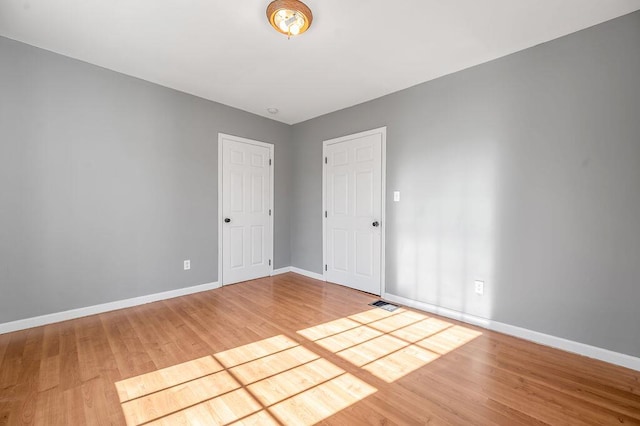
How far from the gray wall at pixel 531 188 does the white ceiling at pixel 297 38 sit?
0.82 feet

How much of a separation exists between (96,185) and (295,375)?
2838 mm

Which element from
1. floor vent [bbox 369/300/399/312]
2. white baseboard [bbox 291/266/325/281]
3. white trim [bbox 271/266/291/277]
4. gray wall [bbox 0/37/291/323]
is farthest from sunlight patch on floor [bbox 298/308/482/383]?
gray wall [bbox 0/37/291/323]

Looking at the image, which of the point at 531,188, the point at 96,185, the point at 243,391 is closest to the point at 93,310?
the point at 96,185

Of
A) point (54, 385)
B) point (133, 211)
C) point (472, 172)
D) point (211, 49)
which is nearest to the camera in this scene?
point (54, 385)

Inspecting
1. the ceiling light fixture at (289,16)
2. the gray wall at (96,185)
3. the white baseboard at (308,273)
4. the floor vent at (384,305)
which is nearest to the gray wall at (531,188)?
the floor vent at (384,305)

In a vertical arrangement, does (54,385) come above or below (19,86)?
below

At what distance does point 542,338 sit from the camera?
2395mm

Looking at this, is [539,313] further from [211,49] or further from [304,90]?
[211,49]

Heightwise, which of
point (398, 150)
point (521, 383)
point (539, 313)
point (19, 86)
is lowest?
point (521, 383)

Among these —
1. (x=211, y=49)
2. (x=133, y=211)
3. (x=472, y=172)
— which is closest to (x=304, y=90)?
(x=211, y=49)

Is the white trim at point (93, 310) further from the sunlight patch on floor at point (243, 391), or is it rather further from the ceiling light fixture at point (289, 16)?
the ceiling light fixture at point (289, 16)

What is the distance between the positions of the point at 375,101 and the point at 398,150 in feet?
2.59

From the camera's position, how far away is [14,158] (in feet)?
8.24

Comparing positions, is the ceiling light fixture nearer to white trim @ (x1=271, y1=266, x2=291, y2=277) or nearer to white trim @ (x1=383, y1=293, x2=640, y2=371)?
white trim @ (x1=383, y1=293, x2=640, y2=371)
